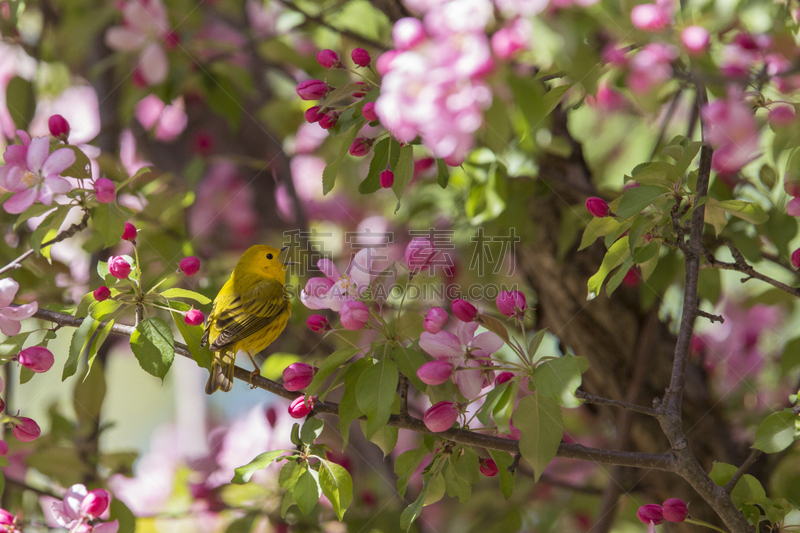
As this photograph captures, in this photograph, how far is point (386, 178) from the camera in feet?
4.76

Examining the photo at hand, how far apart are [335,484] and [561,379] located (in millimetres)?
505

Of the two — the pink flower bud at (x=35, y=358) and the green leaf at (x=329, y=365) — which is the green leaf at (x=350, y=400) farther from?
the pink flower bud at (x=35, y=358)

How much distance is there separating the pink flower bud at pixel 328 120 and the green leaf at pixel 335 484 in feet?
2.31

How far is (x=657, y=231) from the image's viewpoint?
1.27 metres

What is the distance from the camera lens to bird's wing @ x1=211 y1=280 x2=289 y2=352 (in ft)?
6.42

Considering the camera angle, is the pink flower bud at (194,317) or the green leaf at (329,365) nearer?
the green leaf at (329,365)

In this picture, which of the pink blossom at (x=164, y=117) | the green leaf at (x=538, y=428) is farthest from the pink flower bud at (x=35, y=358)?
the pink blossom at (x=164, y=117)

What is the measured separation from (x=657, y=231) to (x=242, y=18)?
9.69 feet

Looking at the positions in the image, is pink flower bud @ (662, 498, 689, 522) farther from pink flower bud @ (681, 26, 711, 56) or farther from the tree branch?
pink flower bud @ (681, 26, 711, 56)

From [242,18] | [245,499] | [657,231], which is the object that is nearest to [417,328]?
[657,231]

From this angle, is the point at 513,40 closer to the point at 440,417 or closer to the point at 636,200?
the point at 636,200

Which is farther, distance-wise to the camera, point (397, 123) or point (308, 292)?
point (308, 292)

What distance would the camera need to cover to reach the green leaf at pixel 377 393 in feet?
3.73

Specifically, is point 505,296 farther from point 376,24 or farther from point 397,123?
point 376,24
